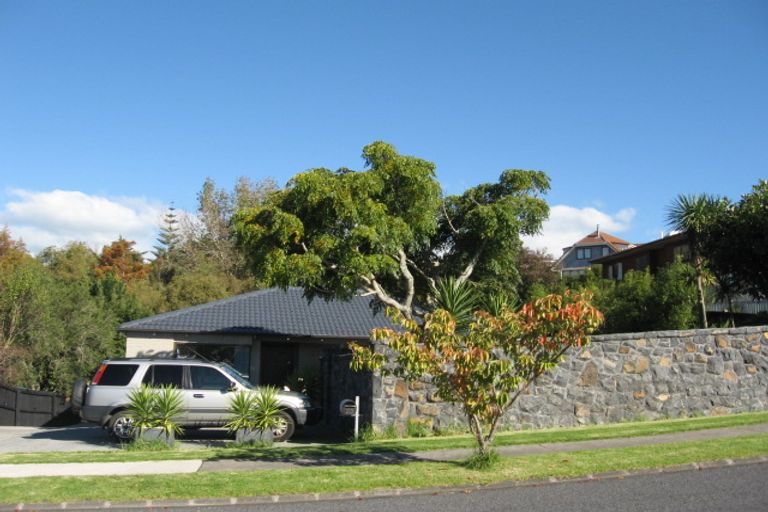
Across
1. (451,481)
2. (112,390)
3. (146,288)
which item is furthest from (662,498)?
(146,288)

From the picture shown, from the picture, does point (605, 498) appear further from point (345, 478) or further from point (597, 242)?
point (597, 242)

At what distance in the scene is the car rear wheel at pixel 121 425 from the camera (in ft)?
48.3

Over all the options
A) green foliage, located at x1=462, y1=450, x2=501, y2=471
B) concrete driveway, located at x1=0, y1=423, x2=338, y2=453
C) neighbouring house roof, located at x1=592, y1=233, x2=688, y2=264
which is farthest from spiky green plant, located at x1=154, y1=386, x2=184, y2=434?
neighbouring house roof, located at x1=592, y1=233, x2=688, y2=264

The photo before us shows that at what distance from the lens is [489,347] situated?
10.2 metres

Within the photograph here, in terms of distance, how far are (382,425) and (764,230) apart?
46.5 ft

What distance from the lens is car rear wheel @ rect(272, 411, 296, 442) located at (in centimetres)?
1515

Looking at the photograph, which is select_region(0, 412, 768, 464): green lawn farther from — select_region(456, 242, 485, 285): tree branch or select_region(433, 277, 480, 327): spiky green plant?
select_region(456, 242, 485, 285): tree branch

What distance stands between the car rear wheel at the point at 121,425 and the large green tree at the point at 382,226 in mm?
4375

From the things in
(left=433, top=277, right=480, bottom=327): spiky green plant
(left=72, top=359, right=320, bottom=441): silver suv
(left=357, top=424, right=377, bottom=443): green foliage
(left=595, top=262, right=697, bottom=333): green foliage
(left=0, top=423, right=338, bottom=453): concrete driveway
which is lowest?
(left=0, top=423, right=338, bottom=453): concrete driveway

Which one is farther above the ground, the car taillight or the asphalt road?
the car taillight

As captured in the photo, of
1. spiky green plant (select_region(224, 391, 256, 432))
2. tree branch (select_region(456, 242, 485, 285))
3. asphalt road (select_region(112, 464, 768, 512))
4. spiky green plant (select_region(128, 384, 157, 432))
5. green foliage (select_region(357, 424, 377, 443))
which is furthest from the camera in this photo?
tree branch (select_region(456, 242, 485, 285))

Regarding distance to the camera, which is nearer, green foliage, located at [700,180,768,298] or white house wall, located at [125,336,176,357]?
green foliage, located at [700,180,768,298]

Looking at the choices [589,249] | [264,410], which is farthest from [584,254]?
[264,410]

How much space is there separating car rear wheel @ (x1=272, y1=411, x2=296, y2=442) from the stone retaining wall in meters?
1.88
